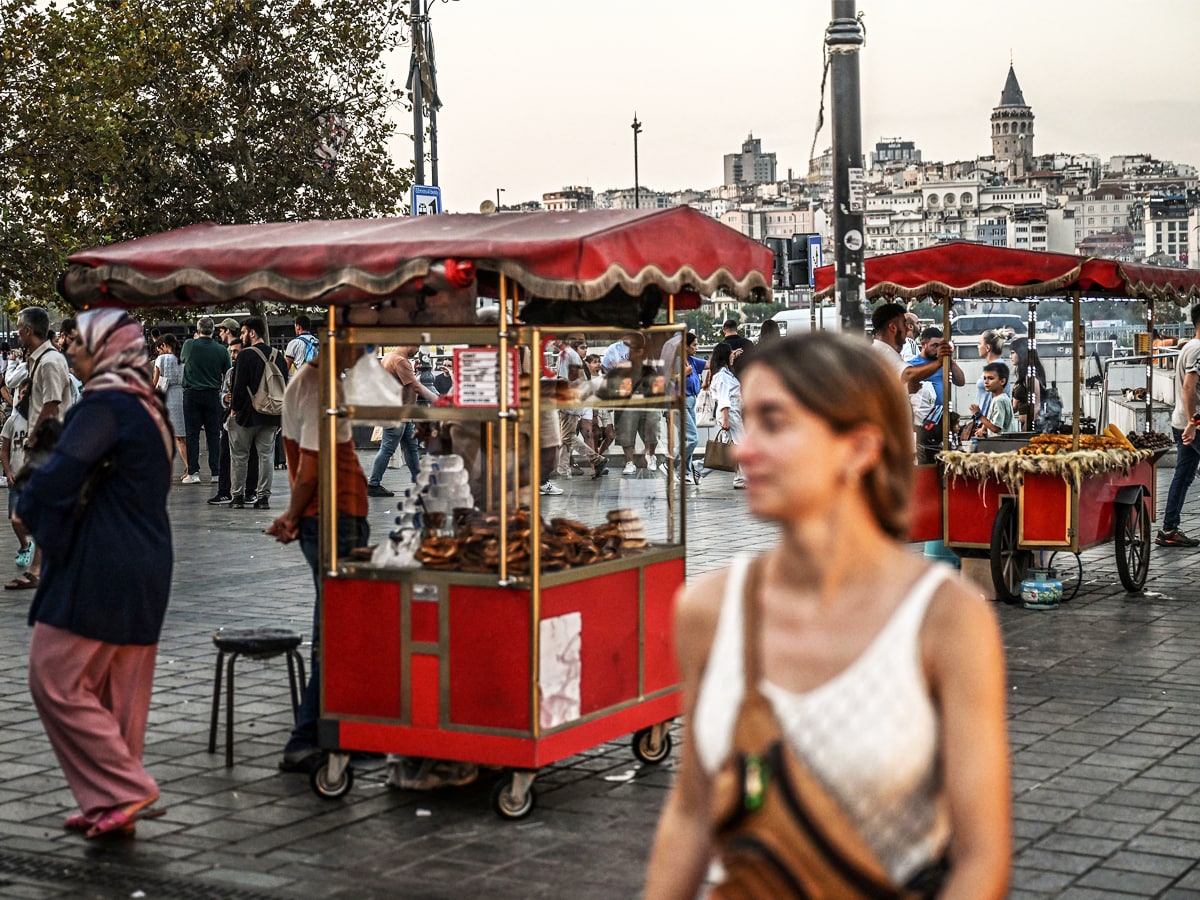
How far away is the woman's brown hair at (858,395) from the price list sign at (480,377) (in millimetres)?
3797

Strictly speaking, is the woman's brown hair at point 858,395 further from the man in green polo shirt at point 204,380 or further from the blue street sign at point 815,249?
the man in green polo shirt at point 204,380

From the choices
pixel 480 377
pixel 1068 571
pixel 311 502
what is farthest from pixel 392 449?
pixel 480 377

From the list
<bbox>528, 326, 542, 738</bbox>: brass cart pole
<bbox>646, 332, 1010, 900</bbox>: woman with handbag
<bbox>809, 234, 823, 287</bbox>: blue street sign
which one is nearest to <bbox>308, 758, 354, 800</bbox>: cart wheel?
<bbox>528, 326, 542, 738</bbox>: brass cart pole

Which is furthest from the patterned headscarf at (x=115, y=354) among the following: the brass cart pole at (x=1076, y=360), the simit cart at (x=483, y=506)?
the brass cart pole at (x=1076, y=360)

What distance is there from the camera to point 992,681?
221cm

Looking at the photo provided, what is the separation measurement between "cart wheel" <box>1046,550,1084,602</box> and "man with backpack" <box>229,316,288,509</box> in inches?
301

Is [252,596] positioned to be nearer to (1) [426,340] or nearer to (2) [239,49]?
(1) [426,340]

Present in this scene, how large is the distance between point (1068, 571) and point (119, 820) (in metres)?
8.35

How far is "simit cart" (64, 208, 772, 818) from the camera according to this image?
599cm

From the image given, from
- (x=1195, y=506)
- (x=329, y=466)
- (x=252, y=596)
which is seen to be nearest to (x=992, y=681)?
(x=329, y=466)

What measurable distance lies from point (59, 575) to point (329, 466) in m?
1.12

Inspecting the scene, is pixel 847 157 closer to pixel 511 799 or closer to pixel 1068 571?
pixel 1068 571

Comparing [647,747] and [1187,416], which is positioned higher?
[1187,416]

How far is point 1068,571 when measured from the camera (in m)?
12.4
